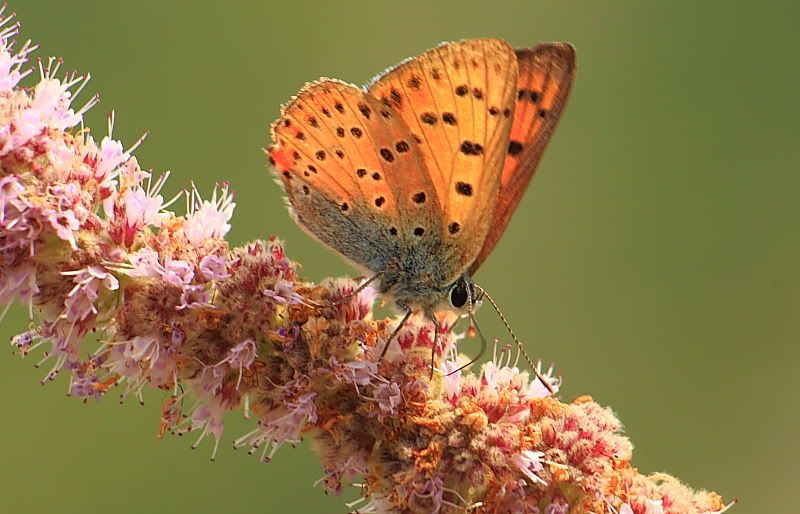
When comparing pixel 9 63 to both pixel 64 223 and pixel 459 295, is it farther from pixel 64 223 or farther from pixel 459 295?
pixel 459 295

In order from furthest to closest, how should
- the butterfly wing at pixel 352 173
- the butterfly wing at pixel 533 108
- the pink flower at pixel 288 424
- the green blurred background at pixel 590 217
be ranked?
the green blurred background at pixel 590 217 < the butterfly wing at pixel 352 173 < the butterfly wing at pixel 533 108 < the pink flower at pixel 288 424

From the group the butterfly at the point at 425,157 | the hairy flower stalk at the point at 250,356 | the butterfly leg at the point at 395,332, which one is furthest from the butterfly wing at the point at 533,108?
the hairy flower stalk at the point at 250,356

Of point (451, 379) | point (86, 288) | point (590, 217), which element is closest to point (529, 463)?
point (451, 379)

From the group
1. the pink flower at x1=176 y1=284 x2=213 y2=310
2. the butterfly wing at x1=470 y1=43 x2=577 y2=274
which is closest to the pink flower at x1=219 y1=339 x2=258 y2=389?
the pink flower at x1=176 y1=284 x2=213 y2=310

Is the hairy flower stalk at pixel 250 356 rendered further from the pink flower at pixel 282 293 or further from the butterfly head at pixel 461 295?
the butterfly head at pixel 461 295

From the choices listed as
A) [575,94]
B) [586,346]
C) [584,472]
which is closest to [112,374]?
[584,472]

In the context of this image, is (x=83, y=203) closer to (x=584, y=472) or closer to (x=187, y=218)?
(x=187, y=218)
